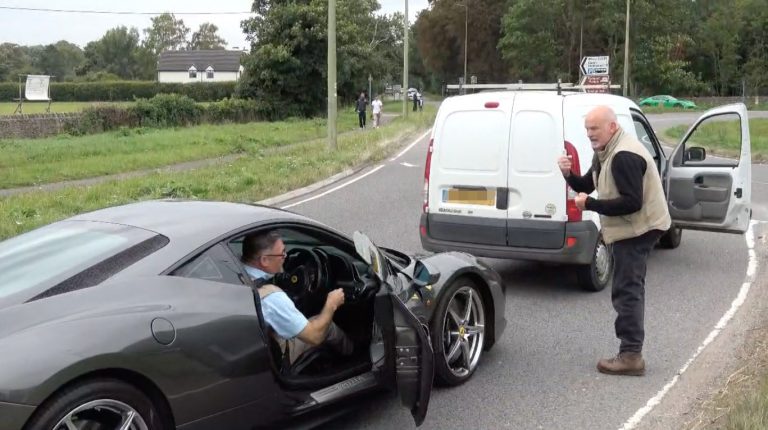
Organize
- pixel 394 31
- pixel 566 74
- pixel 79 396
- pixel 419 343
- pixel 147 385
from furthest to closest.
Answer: pixel 394 31, pixel 566 74, pixel 419 343, pixel 147 385, pixel 79 396

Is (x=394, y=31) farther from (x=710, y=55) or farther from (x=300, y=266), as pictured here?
(x=300, y=266)

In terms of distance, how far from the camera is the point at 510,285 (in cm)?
772

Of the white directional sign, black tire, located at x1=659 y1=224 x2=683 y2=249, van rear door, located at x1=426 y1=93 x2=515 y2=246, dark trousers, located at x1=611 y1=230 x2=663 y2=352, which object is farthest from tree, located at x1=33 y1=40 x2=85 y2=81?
dark trousers, located at x1=611 y1=230 x2=663 y2=352

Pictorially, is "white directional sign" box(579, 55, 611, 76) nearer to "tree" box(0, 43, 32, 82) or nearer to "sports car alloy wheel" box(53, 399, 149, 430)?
"sports car alloy wheel" box(53, 399, 149, 430)

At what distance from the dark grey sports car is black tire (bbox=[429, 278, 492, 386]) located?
18 millimetres

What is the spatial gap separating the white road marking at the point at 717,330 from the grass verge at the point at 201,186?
7.76 m

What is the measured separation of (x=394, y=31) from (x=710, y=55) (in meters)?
38.1

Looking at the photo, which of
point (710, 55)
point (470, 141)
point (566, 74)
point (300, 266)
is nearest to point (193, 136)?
point (470, 141)

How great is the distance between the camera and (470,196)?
24.4ft

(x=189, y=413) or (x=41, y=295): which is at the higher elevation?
(x=41, y=295)

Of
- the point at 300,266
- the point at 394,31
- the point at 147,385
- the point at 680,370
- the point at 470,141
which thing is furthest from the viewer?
the point at 394,31

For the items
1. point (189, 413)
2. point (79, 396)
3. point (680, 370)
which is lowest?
point (680, 370)

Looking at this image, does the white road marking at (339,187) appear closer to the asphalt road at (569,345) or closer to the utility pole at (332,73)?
the utility pole at (332,73)

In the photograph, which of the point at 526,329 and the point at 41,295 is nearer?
the point at 41,295
